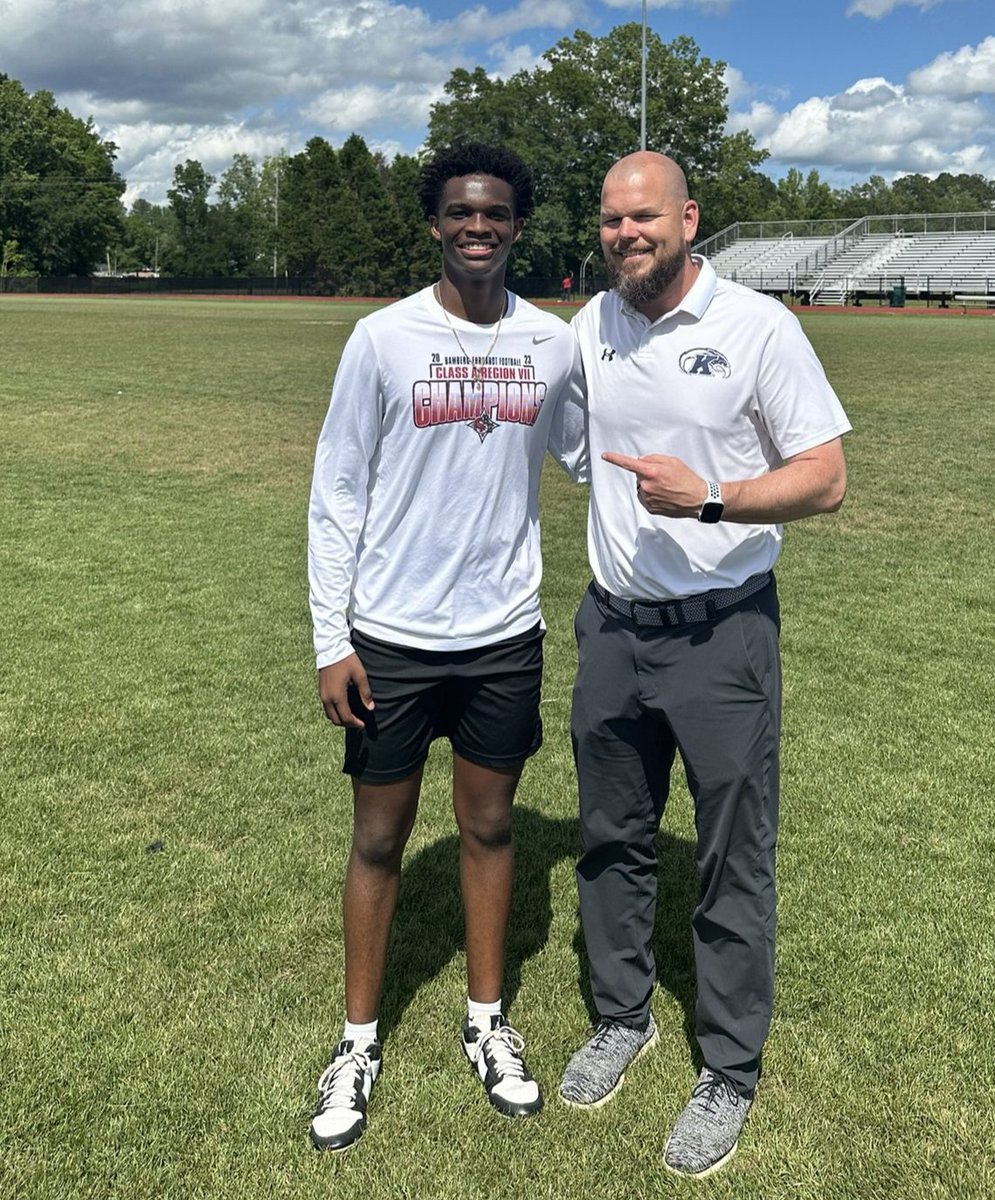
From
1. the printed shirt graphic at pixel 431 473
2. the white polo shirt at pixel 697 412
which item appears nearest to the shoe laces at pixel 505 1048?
the printed shirt graphic at pixel 431 473

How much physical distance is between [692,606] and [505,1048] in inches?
51.0

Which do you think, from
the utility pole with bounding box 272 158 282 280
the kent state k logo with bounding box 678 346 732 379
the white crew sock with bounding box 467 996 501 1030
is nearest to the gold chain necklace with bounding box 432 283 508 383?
the kent state k logo with bounding box 678 346 732 379

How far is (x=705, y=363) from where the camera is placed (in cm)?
239

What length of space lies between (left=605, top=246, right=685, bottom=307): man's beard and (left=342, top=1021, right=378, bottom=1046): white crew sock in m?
1.98

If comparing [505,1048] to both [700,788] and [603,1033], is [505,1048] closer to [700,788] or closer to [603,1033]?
[603,1033]

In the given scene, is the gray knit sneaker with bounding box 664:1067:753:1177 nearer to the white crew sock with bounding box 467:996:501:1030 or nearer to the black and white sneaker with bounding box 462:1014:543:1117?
the black and white sneaker with bounding box 462:1014:543:1117

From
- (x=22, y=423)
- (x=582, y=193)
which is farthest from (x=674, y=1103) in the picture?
(x=582, y=193)

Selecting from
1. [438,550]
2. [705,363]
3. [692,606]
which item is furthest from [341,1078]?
[705,363]

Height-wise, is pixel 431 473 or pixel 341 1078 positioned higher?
pixel 431 473

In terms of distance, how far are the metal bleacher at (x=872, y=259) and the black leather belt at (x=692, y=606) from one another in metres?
50.5

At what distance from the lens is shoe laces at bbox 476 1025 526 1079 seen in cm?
275

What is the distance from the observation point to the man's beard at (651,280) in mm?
2400

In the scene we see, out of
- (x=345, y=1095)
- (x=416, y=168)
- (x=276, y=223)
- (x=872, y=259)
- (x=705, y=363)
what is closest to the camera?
(x=705, y=363)

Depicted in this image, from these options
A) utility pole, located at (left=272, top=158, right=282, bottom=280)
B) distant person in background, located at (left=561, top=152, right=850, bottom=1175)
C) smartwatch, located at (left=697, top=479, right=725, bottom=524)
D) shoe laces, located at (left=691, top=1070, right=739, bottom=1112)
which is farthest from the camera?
utility pole, located at (left=272, top=158, right=282, bottom=280)
